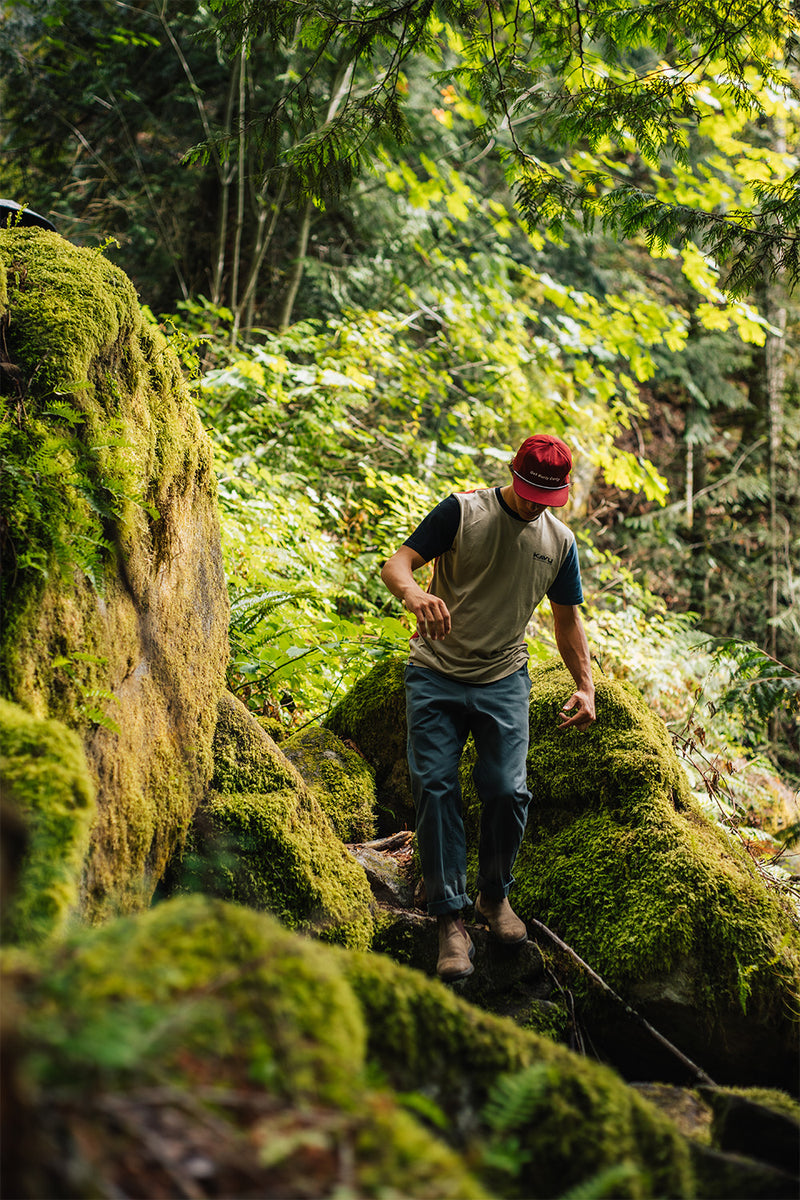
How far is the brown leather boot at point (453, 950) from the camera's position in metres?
3.53

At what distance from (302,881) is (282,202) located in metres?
9.87

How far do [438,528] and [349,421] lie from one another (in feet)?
23.7

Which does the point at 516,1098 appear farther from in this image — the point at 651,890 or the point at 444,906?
the point at 651,890

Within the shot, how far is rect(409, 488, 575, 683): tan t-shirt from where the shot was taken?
4004mm

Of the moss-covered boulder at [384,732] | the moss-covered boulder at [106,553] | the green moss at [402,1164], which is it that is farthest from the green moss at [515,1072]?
the moss-covered boulder at [384,732]

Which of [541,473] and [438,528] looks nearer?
[541,473]

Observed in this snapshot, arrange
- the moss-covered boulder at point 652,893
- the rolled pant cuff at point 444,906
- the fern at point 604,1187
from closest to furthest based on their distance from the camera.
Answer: the fern at point 604,1187
the moss-covered boulder at point 652,893
the rolled pant cuff at point 444,906

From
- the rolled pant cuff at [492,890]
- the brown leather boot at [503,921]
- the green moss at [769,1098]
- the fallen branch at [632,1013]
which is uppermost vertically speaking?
the green moss at [769,1098]

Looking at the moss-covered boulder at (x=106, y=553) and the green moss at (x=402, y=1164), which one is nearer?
the green moss at (x=402, y=1164)

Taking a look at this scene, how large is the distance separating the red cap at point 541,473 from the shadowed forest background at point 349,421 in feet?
4.84

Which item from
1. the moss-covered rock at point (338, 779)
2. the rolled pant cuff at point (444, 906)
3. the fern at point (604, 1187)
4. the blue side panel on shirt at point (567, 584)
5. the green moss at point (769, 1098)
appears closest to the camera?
the fern at point (604, 1187)

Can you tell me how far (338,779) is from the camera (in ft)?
16.2

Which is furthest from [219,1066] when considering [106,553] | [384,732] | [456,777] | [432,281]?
[432,281]

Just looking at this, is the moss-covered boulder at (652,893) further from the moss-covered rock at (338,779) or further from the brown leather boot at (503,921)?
the moss-covered rock at (338,779)
